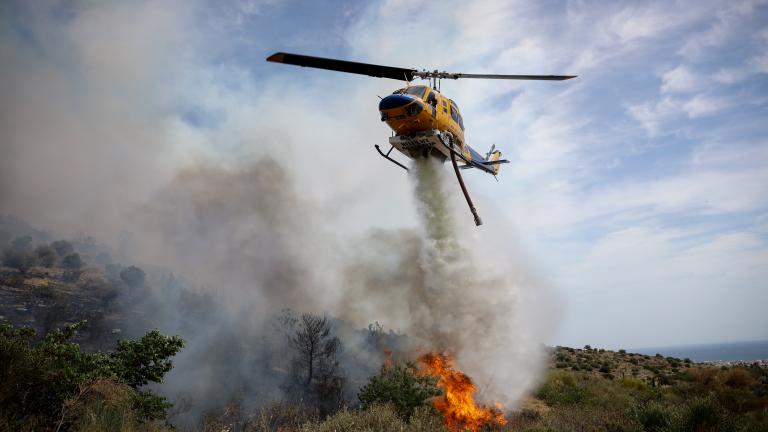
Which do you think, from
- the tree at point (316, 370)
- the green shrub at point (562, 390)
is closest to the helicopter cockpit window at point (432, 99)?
the green shrub at point (562, 390)

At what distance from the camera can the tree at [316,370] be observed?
24.3 metres

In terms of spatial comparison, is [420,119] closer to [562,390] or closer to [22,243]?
[562,390]

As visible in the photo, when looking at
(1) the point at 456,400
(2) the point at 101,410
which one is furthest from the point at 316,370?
(2) the point at 101,410

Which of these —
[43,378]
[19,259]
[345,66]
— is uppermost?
[19,259]

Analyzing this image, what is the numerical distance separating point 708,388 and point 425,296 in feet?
56.0

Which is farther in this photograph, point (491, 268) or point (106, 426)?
point (491, 268)

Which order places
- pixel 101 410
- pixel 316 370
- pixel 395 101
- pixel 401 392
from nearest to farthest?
pixel 101 410
pixel 395 101
pixel 401 392
pixel 316 370

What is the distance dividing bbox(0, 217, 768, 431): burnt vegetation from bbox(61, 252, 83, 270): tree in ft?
0.47

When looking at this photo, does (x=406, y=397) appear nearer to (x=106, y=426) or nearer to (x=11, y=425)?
(x=106, y=426)

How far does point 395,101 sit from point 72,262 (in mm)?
50668

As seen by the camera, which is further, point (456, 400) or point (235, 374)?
point (235, 374)

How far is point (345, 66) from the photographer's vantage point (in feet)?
45.8

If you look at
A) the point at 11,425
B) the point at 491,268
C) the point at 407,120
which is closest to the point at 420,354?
the point at 491,268

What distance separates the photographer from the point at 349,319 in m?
31.7
